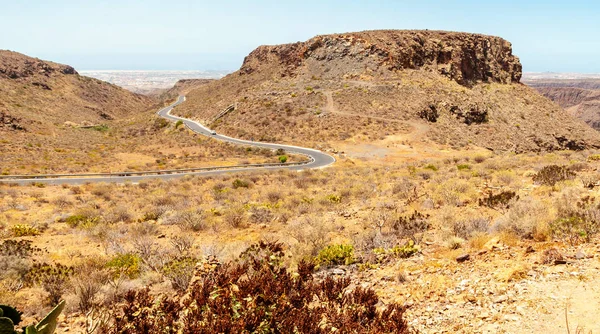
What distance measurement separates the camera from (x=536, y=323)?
3.89 metres

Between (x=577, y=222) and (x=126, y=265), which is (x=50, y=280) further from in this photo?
(x=577, y=222)

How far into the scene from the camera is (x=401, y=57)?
6725 cm

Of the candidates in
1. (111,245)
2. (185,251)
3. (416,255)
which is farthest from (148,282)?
(416,255)

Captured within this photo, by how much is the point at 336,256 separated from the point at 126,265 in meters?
A: 4.91

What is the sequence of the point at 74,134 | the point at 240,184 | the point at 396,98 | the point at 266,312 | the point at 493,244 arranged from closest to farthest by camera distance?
the point at 266,312
the point at 493,244
the point at 240,184
the point at 396,98
the point at 74,134

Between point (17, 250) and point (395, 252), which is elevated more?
point (395, 252)

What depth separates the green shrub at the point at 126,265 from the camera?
7.26m

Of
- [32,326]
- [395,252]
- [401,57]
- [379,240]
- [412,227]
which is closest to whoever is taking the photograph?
[32,326]

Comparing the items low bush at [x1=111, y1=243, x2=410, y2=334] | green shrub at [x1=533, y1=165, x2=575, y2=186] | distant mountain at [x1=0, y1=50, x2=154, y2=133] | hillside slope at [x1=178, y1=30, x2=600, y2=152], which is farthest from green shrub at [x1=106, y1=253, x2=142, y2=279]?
distant mountain at [x1=0, y1=50, x2=154, y2=133]

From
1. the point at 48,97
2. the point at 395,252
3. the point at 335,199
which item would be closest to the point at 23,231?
the point at 335,199

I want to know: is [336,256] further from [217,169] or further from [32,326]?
[217,169]

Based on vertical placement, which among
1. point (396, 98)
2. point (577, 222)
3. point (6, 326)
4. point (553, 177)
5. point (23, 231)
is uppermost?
point (396, 98)

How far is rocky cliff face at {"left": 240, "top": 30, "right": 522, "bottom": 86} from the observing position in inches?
2648

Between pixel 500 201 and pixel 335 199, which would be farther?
pixel 335 199
